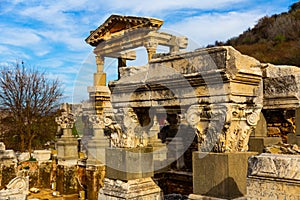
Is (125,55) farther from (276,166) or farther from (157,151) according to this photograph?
(276,166)

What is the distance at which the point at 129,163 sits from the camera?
5.75 metres

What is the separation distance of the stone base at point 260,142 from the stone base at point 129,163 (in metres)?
1.91

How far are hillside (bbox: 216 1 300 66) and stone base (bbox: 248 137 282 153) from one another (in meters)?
30.6

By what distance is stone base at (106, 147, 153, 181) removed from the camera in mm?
5727

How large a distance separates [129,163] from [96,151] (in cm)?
419

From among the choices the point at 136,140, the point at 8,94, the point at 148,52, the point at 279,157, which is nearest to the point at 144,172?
the point at 136,140

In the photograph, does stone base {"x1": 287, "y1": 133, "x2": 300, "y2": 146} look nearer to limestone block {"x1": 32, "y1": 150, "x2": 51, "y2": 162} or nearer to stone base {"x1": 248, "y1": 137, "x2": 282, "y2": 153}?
stone base {"x1": 248, "y1": 137, "x2": 282, "y2": 153}

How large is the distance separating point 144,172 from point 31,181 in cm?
852

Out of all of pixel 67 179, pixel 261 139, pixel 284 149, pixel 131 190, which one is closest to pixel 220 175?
pixel 284 149

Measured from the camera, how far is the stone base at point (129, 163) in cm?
573

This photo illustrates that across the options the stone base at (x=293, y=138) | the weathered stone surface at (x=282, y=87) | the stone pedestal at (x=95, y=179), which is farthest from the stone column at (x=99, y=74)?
the stone base at (x=293, y=138)

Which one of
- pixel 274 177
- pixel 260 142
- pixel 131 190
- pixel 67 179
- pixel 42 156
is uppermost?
pixel 260 142

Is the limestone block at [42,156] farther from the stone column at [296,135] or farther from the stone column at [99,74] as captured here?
the stone column at [296,135]

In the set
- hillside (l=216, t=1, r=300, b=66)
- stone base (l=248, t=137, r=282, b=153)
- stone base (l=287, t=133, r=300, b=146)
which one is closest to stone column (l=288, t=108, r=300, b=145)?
stone base (l=287, t=133, r=300, b=146)
